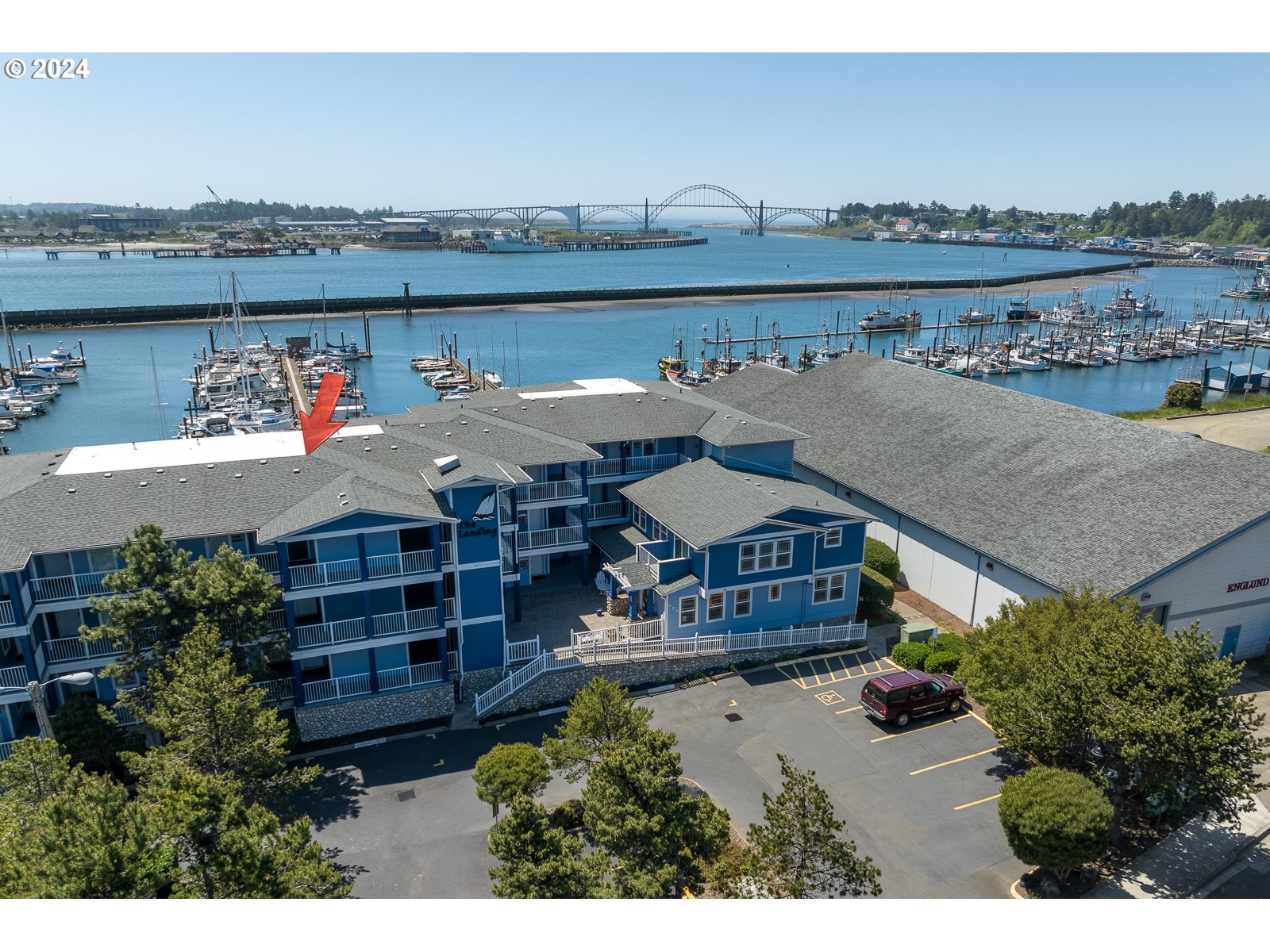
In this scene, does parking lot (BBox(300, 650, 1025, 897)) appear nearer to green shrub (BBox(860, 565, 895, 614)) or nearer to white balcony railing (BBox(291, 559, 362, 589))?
green shrub (BBox(860, 565, 895, 614))

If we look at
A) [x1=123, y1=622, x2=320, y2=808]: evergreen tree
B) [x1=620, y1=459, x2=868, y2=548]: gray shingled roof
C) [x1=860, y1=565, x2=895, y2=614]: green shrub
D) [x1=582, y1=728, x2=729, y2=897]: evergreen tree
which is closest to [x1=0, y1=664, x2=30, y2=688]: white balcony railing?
[x1=123, y1=622, x2=320, y2=808]: evergreen tree

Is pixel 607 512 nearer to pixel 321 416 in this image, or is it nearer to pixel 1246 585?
pixel 321 416

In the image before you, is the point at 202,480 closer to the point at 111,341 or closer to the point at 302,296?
the point at 111,341

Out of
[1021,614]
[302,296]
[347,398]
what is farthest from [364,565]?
[302,296]

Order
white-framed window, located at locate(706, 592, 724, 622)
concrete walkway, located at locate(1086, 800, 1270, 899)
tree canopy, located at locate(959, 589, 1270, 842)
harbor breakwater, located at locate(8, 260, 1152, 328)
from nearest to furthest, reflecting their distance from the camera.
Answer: tree canopy, located at locate(959, 589, 1270, 842), concrete walkway, located at locate(1086, 800, 1270, 899), white-framed window, located at locate(706, 592, 724, 622), harbor breakwater, located at locate(8, 260, 1152, 328)

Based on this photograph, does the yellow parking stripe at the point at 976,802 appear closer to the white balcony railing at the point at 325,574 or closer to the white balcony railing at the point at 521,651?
the white balcony railing at the point at 521,651

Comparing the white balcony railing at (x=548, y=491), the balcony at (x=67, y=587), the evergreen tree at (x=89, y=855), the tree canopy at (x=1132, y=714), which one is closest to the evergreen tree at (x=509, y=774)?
the evergreen tree at (x=89, y=855)
